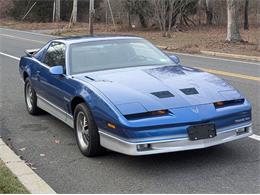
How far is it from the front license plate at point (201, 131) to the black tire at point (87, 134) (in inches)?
44.0

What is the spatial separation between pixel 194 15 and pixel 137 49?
34.9 metres

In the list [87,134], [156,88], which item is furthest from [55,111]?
[156,88]

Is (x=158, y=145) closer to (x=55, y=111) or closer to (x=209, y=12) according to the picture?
(x=55, y=111)

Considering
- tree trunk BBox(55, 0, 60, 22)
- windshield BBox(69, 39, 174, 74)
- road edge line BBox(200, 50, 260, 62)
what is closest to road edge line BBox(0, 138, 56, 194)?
windshield BBox(69, 39, 174, 74)

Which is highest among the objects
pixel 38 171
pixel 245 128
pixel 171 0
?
pixel 171 0

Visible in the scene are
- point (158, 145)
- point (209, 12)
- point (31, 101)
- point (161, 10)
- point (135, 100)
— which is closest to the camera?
point (158, 145)

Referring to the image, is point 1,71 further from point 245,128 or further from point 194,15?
point 194,15

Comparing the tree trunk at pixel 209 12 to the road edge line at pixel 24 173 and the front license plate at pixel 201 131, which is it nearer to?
the road edge line at pixel 24 173

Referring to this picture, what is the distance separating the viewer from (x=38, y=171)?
5.54 m

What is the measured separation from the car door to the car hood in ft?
1.06

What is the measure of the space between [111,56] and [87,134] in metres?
1.43

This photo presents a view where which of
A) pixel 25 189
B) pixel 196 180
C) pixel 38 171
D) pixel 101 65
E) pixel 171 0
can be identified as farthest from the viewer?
pixel 171 0

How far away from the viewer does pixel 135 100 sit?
17.6ft

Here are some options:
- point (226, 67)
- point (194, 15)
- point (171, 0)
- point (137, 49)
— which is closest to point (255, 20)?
point (194, 15)
